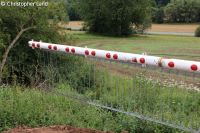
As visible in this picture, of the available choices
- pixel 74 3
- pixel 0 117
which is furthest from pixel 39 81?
pixel 74 3

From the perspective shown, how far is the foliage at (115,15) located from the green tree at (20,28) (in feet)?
117

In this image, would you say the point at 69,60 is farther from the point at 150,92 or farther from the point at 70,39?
the point at 70,39

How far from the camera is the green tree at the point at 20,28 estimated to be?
9602 millimetres

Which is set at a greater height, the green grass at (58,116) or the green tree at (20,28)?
the green tree at (20,28)

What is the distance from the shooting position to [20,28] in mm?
9914

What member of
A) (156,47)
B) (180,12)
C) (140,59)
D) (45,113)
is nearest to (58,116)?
(45,113)

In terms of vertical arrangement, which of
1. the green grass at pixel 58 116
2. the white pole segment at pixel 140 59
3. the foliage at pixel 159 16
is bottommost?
the foliage at pixel 159 16

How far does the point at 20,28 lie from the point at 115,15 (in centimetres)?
3639

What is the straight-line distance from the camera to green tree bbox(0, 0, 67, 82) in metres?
9.60

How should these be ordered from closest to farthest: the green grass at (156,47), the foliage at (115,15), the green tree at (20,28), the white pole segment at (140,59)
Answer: the white pole segment at (140,59) < the green tree at (20,28) < the green grass at (156,47) < the foliage at (115,15)

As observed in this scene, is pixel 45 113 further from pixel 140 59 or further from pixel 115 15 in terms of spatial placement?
pixel 115 15

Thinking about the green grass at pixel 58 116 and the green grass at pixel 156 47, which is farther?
the green grass at pixel 156 47

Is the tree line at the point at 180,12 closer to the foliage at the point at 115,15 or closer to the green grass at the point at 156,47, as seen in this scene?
the foliage at the point at 115,15

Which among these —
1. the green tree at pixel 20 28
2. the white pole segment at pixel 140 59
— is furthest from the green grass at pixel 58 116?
the green tree at pixel 20 28
